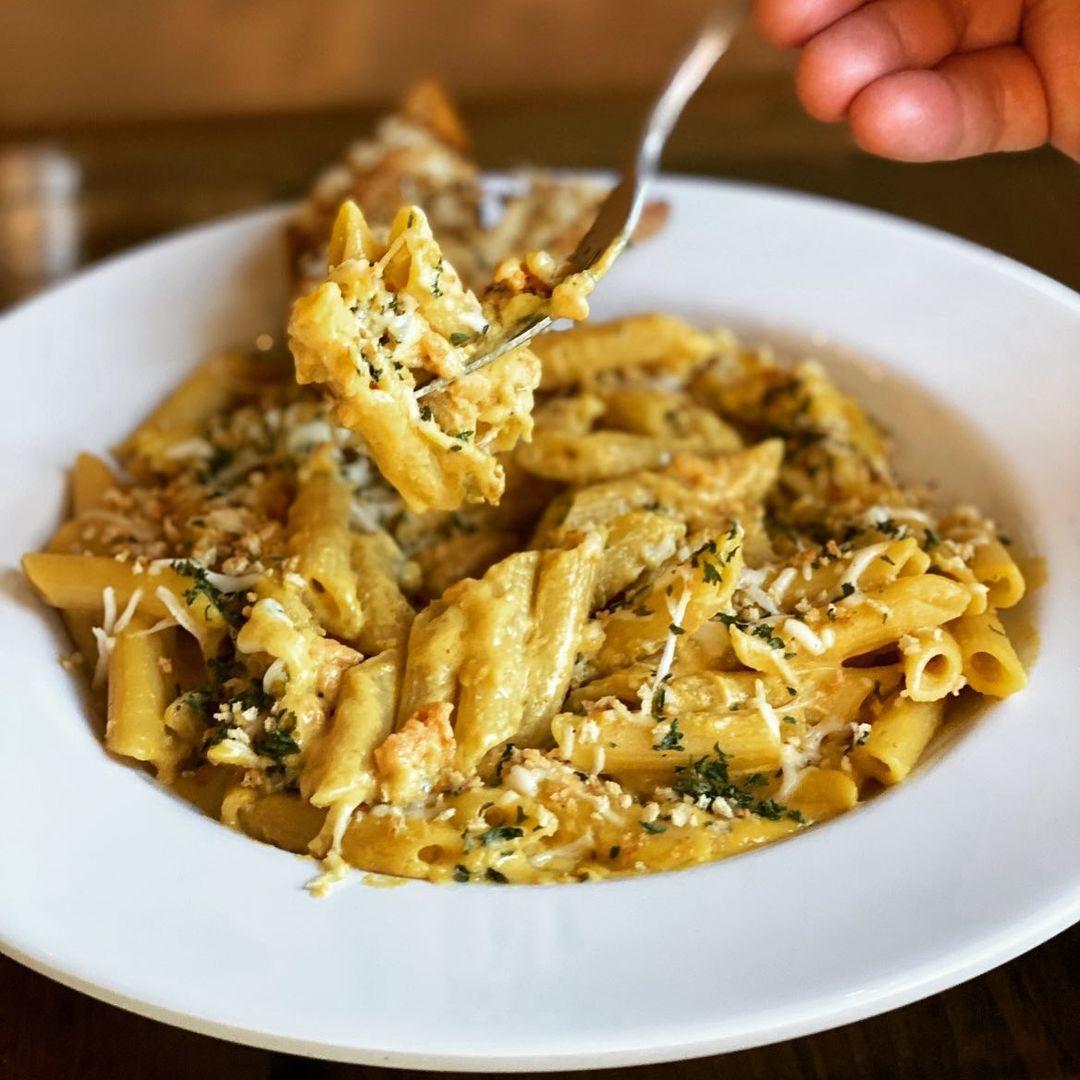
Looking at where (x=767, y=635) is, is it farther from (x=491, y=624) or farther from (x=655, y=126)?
(x=655, y=126)

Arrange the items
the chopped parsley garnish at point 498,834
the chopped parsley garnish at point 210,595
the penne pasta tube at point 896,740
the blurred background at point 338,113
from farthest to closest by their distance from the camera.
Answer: the blurred background at point 338,113
the chopped parsley garnish at point 210,595
the penne pasta tube at point 896,740
the chopped parsley garnish at point 498,834

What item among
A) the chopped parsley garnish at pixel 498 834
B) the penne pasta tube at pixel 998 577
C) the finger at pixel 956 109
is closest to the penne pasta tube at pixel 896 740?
the penne pasta tube at pixel 998 577

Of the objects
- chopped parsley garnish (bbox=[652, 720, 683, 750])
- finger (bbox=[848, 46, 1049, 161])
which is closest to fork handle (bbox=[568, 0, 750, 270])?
finger (bbox=[848, 46, 1049, 161])

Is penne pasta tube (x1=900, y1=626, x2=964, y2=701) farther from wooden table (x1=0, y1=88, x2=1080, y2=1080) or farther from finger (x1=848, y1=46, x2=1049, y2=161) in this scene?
finger (x1=848, y1=46, x2=1049, y2=161)

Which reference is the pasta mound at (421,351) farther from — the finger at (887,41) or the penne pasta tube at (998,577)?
the penne pasta tube at (998,577)

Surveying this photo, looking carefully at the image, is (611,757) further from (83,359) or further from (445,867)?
(83,359)

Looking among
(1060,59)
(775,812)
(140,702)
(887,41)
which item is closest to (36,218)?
(140,702)

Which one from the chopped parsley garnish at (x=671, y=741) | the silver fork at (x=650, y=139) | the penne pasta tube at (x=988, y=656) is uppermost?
the silver fork at (x=650, y=139)

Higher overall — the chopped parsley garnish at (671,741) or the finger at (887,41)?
the finger at (887,41)

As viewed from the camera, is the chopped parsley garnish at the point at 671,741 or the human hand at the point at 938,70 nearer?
the chopped parsley garnish at the point at 671,741
